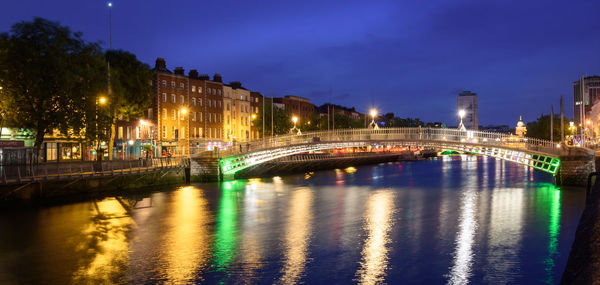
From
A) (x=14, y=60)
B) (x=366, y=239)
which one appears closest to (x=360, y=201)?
(x=366, y=239)

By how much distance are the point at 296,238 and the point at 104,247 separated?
704 cm

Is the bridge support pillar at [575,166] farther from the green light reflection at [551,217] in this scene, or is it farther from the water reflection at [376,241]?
the water reflection at [376,241]

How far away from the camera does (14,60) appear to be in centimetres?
3212

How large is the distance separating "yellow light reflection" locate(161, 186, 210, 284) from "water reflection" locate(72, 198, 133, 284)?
4.90 ft

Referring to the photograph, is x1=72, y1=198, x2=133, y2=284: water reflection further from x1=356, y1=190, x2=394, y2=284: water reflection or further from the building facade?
the building facade

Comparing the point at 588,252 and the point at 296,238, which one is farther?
the point at 296,238

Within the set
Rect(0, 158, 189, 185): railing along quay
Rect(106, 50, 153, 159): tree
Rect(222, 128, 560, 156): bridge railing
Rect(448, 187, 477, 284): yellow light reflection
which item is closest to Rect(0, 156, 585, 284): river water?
Rect(448, 187, 477, 284): yellow light reflection

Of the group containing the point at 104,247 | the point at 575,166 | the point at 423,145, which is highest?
the point at 423,145

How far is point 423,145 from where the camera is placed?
42.2 meters

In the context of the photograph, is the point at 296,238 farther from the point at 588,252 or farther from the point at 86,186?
the point at 86,186

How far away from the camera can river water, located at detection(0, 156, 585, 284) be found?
15109mm

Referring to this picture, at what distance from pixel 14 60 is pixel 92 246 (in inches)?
741

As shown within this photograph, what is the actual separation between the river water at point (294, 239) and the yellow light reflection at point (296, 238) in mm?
51

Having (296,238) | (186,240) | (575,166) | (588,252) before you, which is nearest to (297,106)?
(575,166)
